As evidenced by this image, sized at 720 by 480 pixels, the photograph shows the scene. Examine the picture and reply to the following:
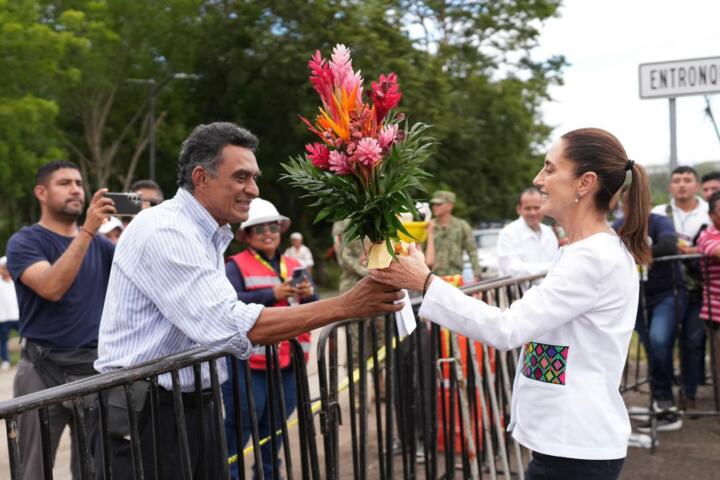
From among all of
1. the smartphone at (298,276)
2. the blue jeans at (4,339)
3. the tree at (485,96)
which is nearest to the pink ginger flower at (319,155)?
the smartphone at (298,276)

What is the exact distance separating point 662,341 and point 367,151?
476 cm

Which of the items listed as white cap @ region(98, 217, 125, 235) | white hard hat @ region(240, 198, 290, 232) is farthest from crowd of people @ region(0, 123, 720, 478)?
white cap @ region(98, 217, 125, 235)

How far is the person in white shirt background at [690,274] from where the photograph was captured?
6.80 meters

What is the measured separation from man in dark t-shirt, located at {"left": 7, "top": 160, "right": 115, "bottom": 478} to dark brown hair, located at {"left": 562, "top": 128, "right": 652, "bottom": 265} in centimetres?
262

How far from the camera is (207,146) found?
300 cm

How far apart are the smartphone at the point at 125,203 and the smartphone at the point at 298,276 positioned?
1.10 meters

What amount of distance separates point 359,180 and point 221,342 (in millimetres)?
706

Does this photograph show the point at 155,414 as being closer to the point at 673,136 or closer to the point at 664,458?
the point at 664,458

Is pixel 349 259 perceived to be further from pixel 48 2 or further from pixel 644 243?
pixel 48 2

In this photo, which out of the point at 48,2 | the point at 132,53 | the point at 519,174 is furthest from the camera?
the point at 519,174

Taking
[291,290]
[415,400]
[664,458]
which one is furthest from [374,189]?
[664,458]

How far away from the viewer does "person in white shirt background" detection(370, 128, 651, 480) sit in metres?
2.74

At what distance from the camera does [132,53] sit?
24.8 metres

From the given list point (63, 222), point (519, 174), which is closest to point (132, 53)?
point (519, 174)
